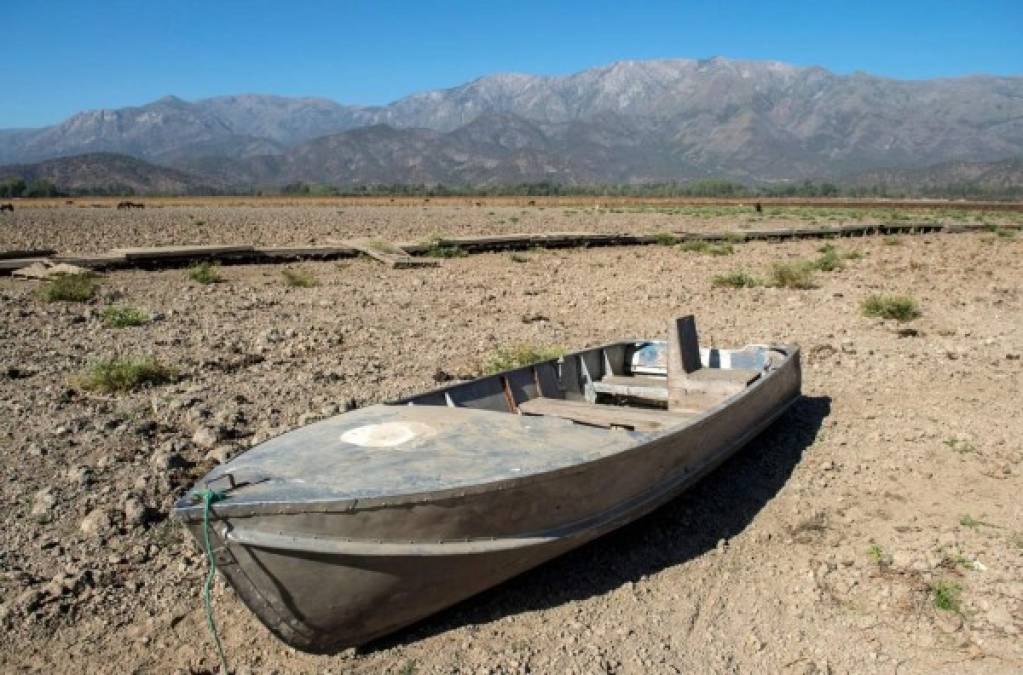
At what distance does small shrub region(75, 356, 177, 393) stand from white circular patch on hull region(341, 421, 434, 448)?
385cm

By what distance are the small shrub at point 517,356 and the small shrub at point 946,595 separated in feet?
14.8

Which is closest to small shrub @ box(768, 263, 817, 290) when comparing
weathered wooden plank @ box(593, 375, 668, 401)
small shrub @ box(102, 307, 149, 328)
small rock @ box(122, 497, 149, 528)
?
weathered wooden plank @ box(593, 375, 668, 401)

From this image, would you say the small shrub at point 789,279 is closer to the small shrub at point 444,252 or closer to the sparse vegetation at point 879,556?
the small shrub at point 444,252

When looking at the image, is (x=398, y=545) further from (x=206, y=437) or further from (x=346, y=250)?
(x=346, y=250)

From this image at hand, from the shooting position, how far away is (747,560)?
15.4ft

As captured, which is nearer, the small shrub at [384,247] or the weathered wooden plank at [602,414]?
the weathered wooden plank at [602,414]

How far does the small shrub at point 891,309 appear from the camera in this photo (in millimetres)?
11062

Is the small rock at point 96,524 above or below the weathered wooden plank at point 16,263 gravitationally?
below

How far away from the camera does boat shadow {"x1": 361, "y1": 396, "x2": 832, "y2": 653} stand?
4055mm

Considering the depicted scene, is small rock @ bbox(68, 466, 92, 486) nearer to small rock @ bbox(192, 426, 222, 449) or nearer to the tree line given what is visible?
small rock @ bbox(192, 426, 222, 449)

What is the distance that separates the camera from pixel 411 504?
11.1ft

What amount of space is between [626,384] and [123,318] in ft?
22.3

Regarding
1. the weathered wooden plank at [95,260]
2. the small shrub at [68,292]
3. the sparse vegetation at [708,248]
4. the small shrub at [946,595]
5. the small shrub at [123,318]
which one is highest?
the weathered wooden plank at [95,260]

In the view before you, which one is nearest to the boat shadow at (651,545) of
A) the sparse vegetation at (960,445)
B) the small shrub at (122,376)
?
the sparse vegetation at (960,445)
